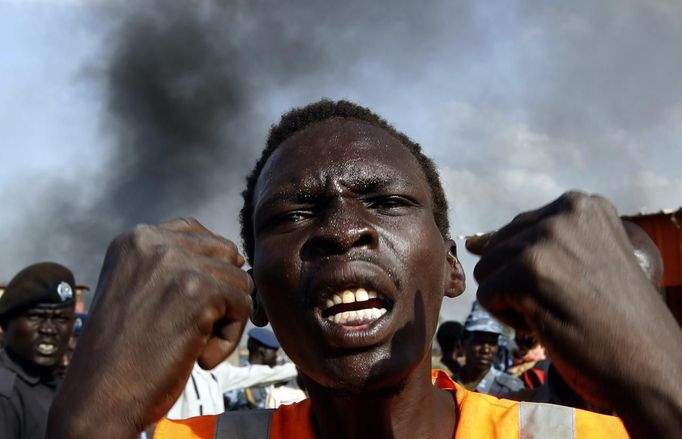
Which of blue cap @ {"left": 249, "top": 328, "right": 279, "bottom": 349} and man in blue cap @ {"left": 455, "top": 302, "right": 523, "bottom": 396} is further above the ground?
blue cap @ {"left": 249, "top": 328, "right": 279, "bottom": 349}

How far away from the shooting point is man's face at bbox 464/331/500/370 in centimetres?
674

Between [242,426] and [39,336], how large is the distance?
3817 millimetres

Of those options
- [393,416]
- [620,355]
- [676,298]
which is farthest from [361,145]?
[676,298]

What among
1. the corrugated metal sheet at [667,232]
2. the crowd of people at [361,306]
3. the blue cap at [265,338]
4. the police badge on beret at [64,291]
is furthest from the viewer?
the blue cap at [265,338]

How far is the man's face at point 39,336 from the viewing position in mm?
5547

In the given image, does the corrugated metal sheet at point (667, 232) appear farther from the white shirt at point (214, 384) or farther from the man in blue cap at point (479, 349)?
the white shirt at point (214, 384)

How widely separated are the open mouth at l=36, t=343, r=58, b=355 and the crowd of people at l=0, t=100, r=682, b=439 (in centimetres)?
344

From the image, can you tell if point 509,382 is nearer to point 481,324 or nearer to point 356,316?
point 481,324

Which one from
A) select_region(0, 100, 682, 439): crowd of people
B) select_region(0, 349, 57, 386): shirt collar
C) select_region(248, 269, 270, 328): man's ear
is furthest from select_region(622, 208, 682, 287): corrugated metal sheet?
select_region(248, 269, 270, 328): man's ear

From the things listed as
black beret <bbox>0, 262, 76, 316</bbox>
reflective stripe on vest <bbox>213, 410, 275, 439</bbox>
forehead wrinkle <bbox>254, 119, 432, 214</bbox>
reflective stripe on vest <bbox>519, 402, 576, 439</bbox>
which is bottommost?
reflective stripe on vest <bbox>519, 402, 576, 439</bbox>

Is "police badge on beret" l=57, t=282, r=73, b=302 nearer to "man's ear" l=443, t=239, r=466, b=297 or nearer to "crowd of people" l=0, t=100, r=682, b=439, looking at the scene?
"crowd of people" l=0, t=100, r=682, b=439

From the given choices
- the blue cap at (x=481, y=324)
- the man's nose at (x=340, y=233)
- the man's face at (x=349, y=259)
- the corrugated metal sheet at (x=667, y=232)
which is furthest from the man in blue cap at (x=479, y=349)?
the man's nose at (x=340, y=233)

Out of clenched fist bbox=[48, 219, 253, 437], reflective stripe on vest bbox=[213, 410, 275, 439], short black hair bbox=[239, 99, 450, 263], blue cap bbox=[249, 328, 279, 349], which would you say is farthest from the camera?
blue cap bbox=[249, 328, 279, 349]

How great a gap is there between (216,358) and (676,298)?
714 centimetres
